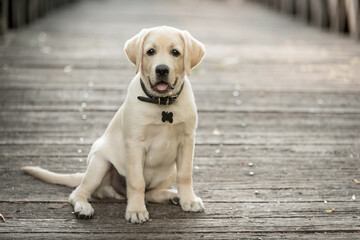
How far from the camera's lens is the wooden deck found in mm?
3107

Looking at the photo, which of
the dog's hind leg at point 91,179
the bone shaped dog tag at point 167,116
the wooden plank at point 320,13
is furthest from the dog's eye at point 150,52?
the wooden plank at point 320,13

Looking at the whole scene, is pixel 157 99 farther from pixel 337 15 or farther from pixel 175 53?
pixel 337 15

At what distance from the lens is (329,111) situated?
5398 millimetres

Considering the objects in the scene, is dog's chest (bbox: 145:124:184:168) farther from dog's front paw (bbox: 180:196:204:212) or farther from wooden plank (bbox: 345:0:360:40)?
wooden plank (bbox: 345:0:360:40)

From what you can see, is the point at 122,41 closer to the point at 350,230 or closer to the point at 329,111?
the point at 329,111

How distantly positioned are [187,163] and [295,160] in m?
1.19

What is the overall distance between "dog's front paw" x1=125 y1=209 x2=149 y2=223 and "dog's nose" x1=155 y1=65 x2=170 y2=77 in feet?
2.49

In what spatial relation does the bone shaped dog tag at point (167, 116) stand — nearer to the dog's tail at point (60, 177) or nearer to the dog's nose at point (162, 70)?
the dog's nose at point (162, 70)

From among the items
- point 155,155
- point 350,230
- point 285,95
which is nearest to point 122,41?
point 285,95

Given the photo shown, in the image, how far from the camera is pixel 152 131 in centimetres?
321

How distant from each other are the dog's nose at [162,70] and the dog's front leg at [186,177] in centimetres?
41

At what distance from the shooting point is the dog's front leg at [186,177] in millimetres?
3266

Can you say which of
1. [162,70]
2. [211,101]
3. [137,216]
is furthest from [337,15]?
[137,216]

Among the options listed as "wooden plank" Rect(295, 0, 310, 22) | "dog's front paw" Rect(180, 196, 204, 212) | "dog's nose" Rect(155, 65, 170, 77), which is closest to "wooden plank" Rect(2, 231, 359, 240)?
"dog's front paw" Rect(180, 196, 204, 212)
